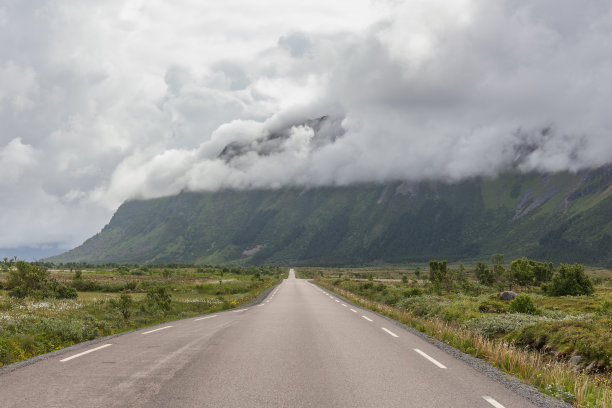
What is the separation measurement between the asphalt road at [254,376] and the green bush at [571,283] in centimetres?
3676

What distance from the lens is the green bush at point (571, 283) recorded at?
40.5 meters

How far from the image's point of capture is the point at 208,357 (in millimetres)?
9305

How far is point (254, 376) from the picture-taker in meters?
7.53

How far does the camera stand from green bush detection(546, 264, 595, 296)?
133 feet

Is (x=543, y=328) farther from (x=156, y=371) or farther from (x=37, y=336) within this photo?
(x=37, y=336)

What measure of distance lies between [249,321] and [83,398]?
37.8ft

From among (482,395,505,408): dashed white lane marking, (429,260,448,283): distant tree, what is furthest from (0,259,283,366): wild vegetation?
(429,260,448,283): distant tree

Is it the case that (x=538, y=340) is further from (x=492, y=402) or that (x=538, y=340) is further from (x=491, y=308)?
(x=491, y=308)

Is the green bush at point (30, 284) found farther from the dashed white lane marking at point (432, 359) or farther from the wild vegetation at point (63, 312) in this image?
the dashed white lane marking at point (432, 359)

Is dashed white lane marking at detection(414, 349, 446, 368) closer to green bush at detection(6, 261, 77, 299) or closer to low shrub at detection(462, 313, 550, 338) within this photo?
low shrub at detection(462, 313, 550, 338)

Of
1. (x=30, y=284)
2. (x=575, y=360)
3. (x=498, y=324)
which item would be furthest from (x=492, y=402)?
(x=30, y=284)

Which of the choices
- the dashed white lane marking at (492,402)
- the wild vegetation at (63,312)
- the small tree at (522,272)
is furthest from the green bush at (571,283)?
the dashed white lane marking at (492,402)

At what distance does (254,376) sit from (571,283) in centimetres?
4322

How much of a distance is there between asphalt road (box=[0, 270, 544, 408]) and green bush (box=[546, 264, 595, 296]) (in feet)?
121
